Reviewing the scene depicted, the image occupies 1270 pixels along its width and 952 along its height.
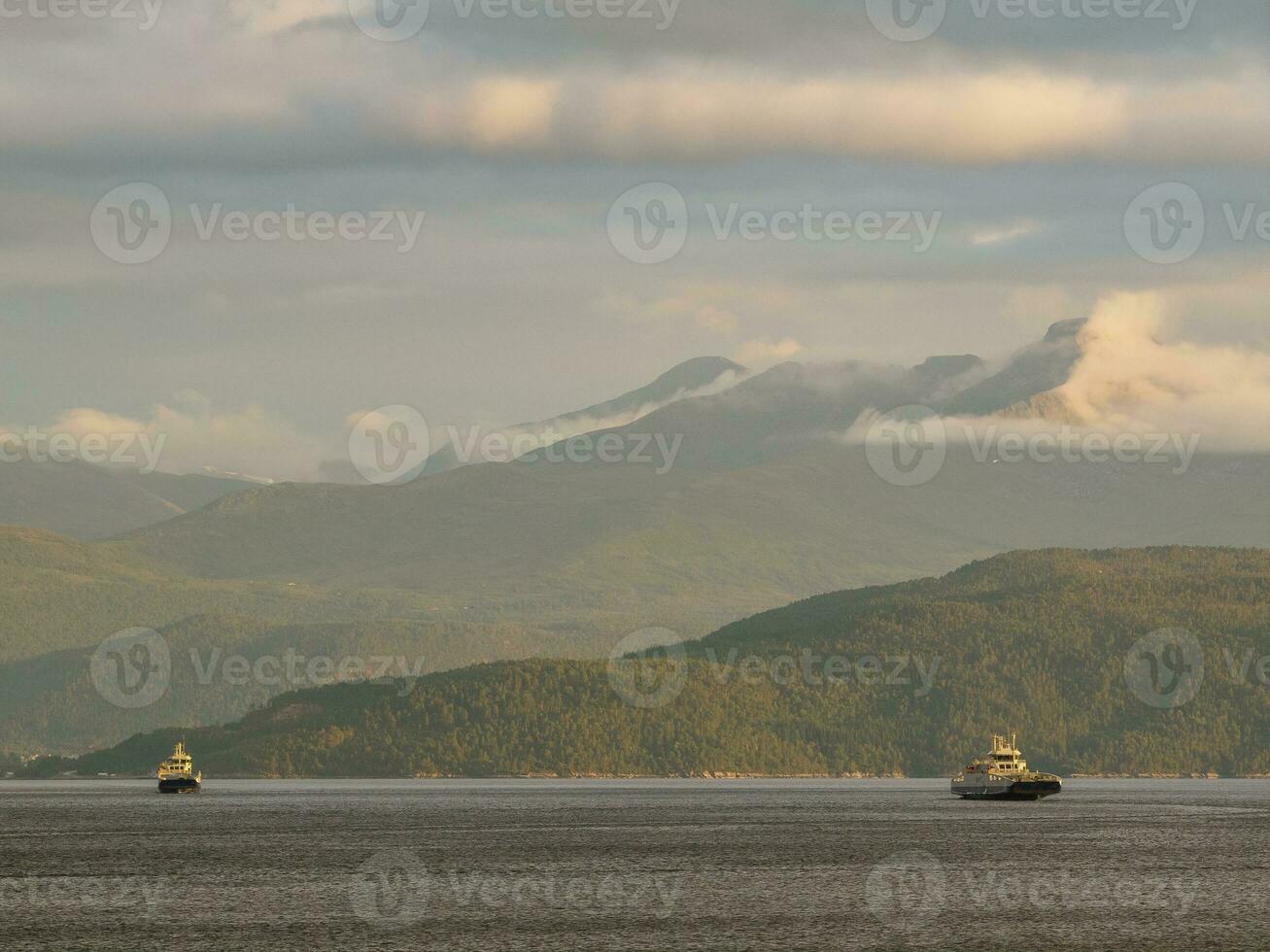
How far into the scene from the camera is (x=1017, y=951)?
184 meters

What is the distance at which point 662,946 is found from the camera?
185 meters

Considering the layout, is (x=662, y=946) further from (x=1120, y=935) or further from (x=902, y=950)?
(x=1120, y=935)

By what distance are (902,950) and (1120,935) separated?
23562 mm

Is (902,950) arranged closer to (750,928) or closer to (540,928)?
(750,928)

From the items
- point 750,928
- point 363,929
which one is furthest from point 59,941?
point 750,928

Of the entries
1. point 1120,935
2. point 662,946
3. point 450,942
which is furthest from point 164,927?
point 1120,935

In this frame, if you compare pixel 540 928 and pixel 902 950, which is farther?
pixel 540 928

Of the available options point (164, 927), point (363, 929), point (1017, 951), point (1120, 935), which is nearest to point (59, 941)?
point (164, 927)

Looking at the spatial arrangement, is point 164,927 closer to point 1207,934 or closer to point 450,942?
point 450,942

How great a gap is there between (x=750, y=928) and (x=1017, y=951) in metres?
27.1

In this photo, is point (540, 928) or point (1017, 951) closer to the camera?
point (1017, 951)

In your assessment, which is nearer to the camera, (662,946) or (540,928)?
(662,946)

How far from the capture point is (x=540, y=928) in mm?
199250

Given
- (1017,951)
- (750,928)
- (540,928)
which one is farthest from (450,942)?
(1017,951)
